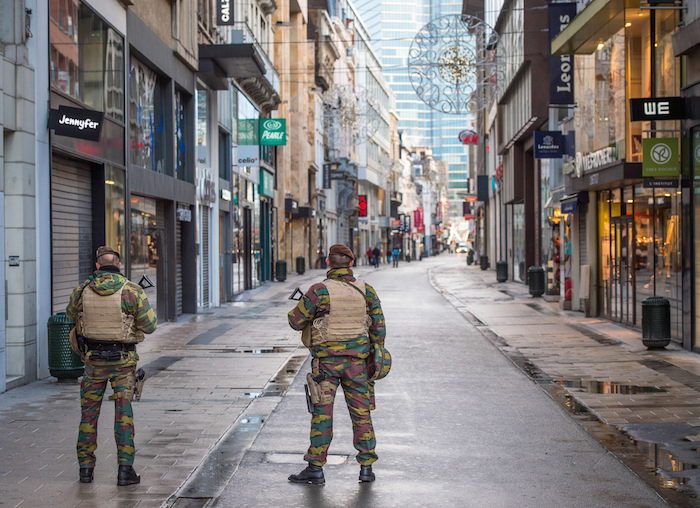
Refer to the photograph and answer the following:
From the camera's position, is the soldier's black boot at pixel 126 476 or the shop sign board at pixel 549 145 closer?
the soldier's black boot at pixel 126 476

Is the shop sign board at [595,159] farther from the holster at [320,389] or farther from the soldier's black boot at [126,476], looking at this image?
the soldier's black boot at [126,476]

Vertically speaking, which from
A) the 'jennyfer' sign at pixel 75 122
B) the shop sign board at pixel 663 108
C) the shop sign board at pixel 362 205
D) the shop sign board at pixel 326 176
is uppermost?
the shop sign board at pixel 326 176

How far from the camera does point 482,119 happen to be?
6681 cm

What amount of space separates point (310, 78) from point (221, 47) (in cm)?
3503

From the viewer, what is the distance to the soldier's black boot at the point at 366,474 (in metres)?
7.22

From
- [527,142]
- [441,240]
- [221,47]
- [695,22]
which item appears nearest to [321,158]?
[527,142]

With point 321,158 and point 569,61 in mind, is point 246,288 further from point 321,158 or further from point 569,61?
point 321,158

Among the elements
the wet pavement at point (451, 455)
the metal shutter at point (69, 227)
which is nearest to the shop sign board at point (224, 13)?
the metal shutter at point (69, 227)

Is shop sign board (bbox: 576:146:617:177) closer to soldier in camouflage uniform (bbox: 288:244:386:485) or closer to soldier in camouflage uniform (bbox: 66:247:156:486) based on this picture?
soldier in camouflage uniform (bbox: 288:244:386:485)

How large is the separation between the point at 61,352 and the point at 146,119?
9240 mm

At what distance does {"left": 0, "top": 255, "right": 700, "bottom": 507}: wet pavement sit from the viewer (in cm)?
695

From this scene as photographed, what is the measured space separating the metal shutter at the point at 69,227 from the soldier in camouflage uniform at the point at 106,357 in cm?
639

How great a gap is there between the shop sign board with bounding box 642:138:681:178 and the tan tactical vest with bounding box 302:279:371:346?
9825 mm

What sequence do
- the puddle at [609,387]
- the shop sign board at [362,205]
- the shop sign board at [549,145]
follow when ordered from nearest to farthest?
the puddle at [609,387] < the shop sign board at [549,145] < the shop sign board at [362,205]
